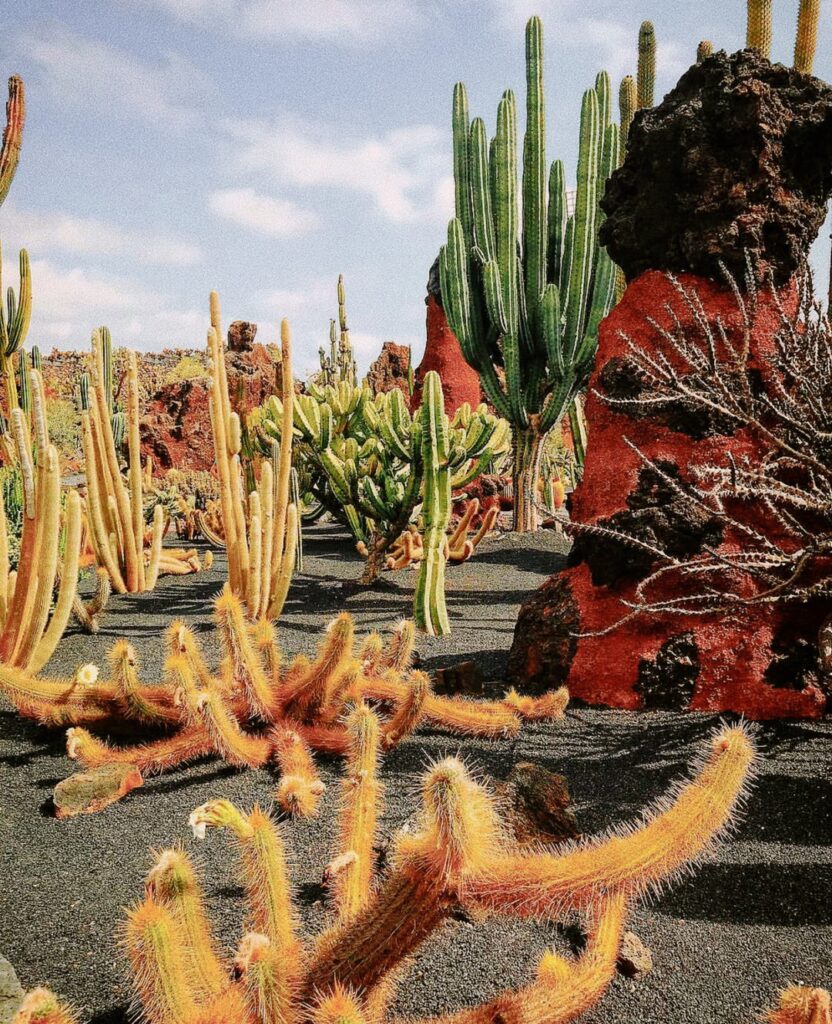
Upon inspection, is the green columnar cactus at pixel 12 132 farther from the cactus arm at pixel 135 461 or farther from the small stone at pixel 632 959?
the small stone at pixel 632 959

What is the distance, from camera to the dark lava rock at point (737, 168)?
3471 mm

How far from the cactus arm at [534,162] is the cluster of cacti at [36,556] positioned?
22.0 feet

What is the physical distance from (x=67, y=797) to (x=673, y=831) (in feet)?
6.21

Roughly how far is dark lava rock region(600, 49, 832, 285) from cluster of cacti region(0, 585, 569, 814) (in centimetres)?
227

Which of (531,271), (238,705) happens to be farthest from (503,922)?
(531,271)

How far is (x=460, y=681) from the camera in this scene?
11.7 ft

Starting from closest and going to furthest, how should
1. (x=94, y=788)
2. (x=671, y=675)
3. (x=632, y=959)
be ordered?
1. (x=632, y=959)
2. (x=94, y=788)
3. (x=671, y=675)

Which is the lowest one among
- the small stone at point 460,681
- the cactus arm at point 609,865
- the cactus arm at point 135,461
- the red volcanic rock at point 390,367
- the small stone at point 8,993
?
the small stone at point 460,681

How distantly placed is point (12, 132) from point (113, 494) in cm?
298

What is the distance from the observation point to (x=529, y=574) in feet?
23.8

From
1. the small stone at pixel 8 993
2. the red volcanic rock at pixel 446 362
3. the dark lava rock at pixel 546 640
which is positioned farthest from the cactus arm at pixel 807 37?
the red volcanic rock at pixel 446 362

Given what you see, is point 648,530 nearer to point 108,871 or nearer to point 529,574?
point 108,871

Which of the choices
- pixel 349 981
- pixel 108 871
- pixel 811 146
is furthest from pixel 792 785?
pixel 811 146

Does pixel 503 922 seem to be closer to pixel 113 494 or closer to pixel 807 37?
pixel 113 494
